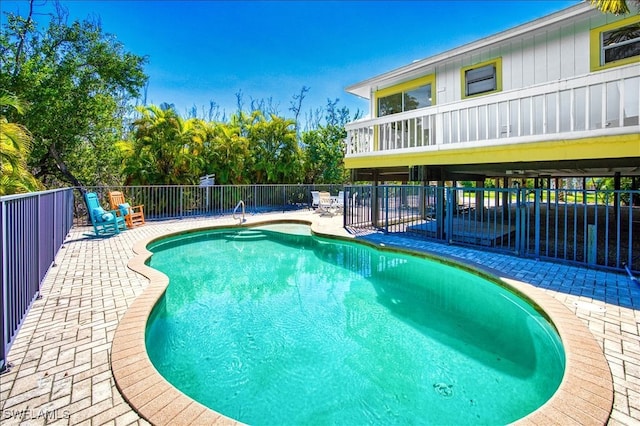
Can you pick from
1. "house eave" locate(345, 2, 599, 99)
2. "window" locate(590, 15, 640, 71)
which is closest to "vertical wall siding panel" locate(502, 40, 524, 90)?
"house eave" locate(345, 2, 599, 99)

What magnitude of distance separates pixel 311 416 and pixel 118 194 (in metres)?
12.0

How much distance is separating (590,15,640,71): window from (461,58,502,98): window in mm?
2137

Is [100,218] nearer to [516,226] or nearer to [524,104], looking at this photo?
[516,226]

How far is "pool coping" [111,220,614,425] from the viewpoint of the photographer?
97.8 inches

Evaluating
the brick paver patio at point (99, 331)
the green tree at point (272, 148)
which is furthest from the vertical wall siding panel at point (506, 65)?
the green tree at point (272, 148)

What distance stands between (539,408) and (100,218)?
11534 mm

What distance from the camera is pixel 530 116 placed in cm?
695

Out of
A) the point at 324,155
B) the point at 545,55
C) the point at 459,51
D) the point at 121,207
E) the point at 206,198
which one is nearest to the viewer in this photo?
the point at 545,55

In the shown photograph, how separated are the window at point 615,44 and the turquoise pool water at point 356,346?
6.28m

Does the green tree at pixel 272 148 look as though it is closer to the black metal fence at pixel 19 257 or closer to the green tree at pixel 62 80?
the green tree at pixel 62 80

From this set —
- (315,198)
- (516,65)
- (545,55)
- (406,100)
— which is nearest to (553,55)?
(545,55)

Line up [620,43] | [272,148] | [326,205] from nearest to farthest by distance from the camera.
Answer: [620,43], [326,205], [272,148]

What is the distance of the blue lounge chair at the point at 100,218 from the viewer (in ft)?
33.3

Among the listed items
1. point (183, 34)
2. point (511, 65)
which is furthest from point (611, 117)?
point (183, 34)
